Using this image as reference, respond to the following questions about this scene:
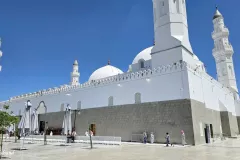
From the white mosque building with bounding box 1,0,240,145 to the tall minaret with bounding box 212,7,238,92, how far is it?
4333 mm

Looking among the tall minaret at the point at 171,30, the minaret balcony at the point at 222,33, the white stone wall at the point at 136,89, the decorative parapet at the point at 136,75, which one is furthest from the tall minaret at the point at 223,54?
the white stone wall at the point at 136,89

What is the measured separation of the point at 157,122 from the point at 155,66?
16.3ft

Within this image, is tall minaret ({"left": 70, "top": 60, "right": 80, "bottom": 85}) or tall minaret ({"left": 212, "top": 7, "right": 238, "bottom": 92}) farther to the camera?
tall minaret ({"left": 70, "top": 60, "right": 80, "bottom": 85})

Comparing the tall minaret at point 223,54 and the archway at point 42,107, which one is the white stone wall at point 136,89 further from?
the tall minaret at point 223,54

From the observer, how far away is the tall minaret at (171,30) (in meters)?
17.0

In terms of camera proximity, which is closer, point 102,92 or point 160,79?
point 160,79

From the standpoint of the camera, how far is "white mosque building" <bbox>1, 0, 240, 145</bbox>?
14.7 m

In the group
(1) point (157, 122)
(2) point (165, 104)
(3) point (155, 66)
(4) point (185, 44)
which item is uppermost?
(4) point (185, 44)

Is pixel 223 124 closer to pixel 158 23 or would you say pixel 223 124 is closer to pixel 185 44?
pixel 185 44

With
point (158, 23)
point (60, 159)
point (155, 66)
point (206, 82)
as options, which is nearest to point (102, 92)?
point (155, 66)

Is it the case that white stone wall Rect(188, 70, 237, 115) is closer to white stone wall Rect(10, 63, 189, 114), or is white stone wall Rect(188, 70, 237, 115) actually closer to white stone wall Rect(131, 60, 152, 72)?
white stone wall Rect(10, 63, 189, 114)

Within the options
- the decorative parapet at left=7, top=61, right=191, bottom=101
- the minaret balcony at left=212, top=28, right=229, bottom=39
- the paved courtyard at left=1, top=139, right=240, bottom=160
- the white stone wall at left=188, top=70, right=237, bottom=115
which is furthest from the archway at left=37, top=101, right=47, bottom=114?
the minaret balcony at left=212, top=28, right=229, bottom=39

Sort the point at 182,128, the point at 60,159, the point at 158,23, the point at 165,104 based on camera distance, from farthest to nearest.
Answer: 1. the point at 158,23
2. the point at 165,104
3. the point at 182,128
4. the point at 60,159

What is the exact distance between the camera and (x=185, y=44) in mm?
17453
